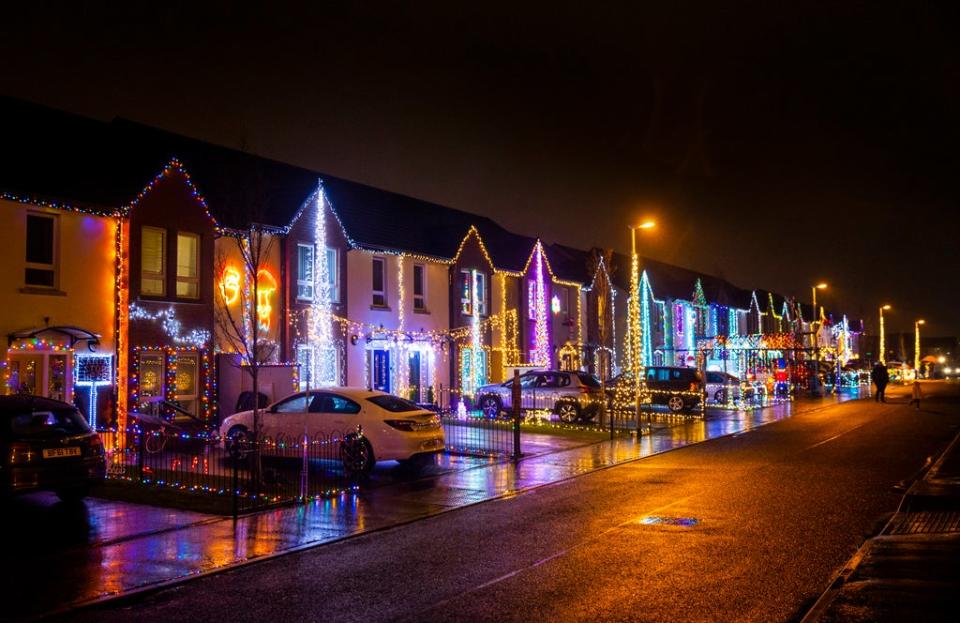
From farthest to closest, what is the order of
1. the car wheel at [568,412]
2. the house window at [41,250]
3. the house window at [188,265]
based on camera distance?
the car wheel at [568,412], the house window at [188,265], the house window at [41,250]

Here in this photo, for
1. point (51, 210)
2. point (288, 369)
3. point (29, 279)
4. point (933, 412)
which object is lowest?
point (933, 412)

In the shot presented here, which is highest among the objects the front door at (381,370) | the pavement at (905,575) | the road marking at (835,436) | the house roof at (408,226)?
the house roof at (408,226)

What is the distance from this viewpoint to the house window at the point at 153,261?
20.0 m

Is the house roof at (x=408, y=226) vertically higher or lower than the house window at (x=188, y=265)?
higher

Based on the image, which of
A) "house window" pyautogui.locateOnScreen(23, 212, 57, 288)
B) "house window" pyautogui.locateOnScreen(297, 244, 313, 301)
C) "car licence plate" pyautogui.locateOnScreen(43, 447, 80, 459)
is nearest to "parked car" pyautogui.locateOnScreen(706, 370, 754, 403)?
"house window" pyautogui.locateOnScreen(297, 244, 313, 301)

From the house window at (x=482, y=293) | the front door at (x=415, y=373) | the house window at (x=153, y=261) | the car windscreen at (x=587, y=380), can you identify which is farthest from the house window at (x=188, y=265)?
the house window at (x=482, y=293)

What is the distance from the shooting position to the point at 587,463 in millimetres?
17406

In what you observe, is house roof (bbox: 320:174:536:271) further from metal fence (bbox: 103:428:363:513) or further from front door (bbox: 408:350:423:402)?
metal fence (bbox: 103:428:363:513)

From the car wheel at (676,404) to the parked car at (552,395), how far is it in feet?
21.4

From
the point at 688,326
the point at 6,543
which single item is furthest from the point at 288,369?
the point at 688,326

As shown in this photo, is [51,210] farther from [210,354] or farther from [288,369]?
[288,369]

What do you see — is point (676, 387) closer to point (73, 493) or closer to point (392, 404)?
point (392, 404)

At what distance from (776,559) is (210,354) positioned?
16.2 metres

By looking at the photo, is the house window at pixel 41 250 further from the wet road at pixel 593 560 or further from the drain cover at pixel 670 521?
the drain cover at pixel 670 521
